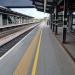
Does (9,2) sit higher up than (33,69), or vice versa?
(9,2)

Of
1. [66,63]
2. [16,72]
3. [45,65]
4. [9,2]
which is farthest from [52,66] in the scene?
[9,2]

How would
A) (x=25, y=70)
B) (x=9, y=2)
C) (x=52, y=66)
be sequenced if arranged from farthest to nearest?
(x=9, y=2) < (x=52, y=66) < (x=25, y=70)

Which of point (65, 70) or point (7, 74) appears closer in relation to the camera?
point (7, 74)

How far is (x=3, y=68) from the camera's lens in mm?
9703

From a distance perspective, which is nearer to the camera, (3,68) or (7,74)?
(7,74)

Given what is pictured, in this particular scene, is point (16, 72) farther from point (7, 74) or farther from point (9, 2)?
point (9, 2)

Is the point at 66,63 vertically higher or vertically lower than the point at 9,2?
lower

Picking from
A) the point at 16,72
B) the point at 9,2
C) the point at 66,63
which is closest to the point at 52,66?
the point at 66,63

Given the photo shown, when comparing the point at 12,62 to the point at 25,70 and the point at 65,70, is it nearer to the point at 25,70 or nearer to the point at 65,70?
the point at 25,70

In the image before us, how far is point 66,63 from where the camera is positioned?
1105 cm

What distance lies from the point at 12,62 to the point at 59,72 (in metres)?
3.00

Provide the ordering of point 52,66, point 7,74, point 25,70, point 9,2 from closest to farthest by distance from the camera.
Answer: point 7,74 < point 25,70 < point 52,66 < point 9,2

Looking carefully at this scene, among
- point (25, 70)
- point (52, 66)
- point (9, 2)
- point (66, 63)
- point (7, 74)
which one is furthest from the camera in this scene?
point (9, 2)

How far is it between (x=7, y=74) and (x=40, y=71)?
128cm
